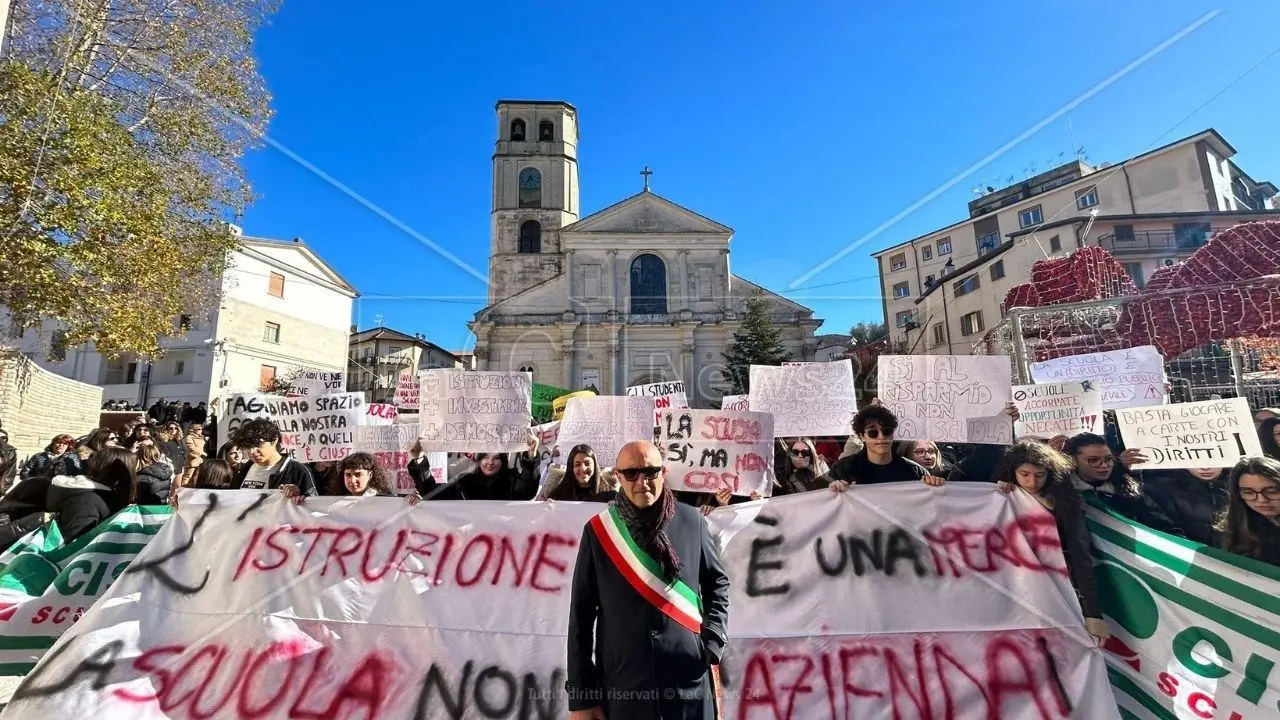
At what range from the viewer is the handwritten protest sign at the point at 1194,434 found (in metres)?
4.21

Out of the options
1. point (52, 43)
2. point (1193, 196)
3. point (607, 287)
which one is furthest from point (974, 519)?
point (1193, 196)

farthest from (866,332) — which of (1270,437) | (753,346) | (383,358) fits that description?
(1270,437)

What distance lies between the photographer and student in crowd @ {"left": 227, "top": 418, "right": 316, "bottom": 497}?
14.4 feet

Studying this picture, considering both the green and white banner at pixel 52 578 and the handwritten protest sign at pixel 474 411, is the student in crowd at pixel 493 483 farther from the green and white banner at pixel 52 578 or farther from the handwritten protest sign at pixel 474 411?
the green and white banner at pixel 52 578

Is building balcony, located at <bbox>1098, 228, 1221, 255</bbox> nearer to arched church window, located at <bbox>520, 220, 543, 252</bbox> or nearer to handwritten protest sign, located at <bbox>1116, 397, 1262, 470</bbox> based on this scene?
handwritten protest sign, located at <bbox>1116, 397, 1262, 470</bbox>

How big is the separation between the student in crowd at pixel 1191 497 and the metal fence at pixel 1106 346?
299 cm

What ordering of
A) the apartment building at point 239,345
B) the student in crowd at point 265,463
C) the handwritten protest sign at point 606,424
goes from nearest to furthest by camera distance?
the student in crowd at point 265,463 < the handwritten protest sign at point 606,424 < the apartment building at point 239,345

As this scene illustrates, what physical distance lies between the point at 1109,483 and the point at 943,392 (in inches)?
49.5

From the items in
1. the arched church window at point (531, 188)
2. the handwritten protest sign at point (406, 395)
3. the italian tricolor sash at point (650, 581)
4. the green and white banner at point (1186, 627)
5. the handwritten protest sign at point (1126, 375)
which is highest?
the arched church window at point (531, 188)

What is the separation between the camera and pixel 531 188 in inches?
1647

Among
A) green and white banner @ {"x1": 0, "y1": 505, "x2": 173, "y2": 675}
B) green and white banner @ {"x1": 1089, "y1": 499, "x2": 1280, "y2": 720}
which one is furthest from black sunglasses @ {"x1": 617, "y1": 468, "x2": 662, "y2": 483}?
green and white banner @ {"x1": 0, "y1": 505, "x2": 173, "y2": 675}

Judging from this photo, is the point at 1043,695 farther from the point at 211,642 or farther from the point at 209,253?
the point at 209,253

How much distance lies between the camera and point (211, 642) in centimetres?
338

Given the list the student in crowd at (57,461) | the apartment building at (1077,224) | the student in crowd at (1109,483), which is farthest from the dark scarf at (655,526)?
the apartment building at (1077,224)
